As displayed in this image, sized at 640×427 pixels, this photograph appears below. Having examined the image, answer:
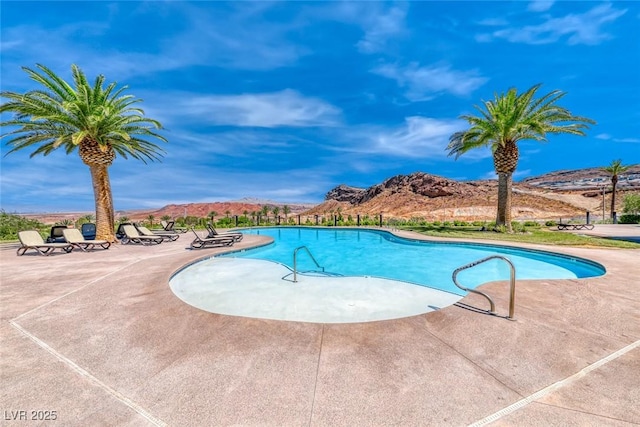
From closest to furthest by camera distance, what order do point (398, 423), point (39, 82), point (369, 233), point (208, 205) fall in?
point (398, 423), point (39, 82), point (369, 233), point (208, 205)

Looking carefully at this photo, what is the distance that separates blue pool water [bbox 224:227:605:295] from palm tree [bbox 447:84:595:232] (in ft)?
20.8

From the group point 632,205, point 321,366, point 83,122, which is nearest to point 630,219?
point 632,205

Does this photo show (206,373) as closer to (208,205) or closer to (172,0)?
(172,0)

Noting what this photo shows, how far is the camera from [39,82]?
1088 centimetres

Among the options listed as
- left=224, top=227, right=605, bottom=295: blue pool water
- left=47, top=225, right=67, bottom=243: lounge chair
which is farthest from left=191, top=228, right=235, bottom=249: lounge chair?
left=47, top=225, right=67, bottom=243: lounge chair

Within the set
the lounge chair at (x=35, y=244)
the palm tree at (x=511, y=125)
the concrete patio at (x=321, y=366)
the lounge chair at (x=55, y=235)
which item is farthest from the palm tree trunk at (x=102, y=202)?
the palm tree at (x=511, y=125)

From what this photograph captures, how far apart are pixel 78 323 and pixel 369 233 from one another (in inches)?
671

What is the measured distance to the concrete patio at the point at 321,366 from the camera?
2.09 metres

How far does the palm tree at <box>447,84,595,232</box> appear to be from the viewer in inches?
579

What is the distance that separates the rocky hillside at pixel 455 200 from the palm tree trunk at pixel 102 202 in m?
37.7

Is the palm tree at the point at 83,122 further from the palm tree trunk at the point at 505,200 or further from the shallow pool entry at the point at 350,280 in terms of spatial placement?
the palm tree trunk at the point at 505,200

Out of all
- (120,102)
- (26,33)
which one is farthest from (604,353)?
(26,33)

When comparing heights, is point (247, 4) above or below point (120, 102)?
above

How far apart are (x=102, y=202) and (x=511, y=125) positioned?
20640 mm
